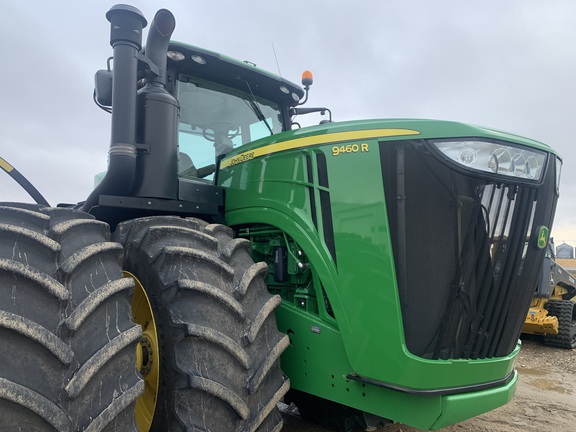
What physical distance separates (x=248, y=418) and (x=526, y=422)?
2.86 metres

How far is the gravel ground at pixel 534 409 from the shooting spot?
348 centimetres

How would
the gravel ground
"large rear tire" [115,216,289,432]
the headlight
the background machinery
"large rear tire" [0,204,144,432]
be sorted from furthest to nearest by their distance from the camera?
1. the background machinery
2. the gravel ground
3. the headlight
4. "large rear tire" [115,216,289,432]
5. "large rear tire" [0,204,144,432]

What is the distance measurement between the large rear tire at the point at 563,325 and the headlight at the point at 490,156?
7.46 m

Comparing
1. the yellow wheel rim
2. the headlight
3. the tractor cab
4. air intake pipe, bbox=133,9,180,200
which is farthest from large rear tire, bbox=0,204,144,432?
the headlight

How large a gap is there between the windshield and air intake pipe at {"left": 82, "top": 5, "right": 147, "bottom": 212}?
2.10 feet

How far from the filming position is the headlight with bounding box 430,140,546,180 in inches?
82.8

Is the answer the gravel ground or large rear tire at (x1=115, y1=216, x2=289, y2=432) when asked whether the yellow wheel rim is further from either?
the gravel ground

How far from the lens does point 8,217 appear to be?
1.94 m

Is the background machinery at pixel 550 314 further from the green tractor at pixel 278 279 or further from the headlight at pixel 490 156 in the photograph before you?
the headlight at pixel 490 156

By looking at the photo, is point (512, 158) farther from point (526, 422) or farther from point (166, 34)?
point (526, 422)

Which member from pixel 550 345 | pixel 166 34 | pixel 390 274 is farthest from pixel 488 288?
pixel 550 345

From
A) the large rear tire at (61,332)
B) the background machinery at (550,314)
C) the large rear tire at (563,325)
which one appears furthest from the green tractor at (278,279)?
the large rear tire at (563,325)

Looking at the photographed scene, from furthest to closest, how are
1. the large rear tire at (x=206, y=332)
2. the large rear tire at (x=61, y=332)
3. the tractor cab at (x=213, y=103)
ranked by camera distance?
the tractor cab at (x=213, y=103) < the large rear tire at (x=206, y=332) < the large rear tire at (x=61, y=332)

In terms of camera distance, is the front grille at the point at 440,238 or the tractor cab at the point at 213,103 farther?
the tractor cab at the point at 213,103
